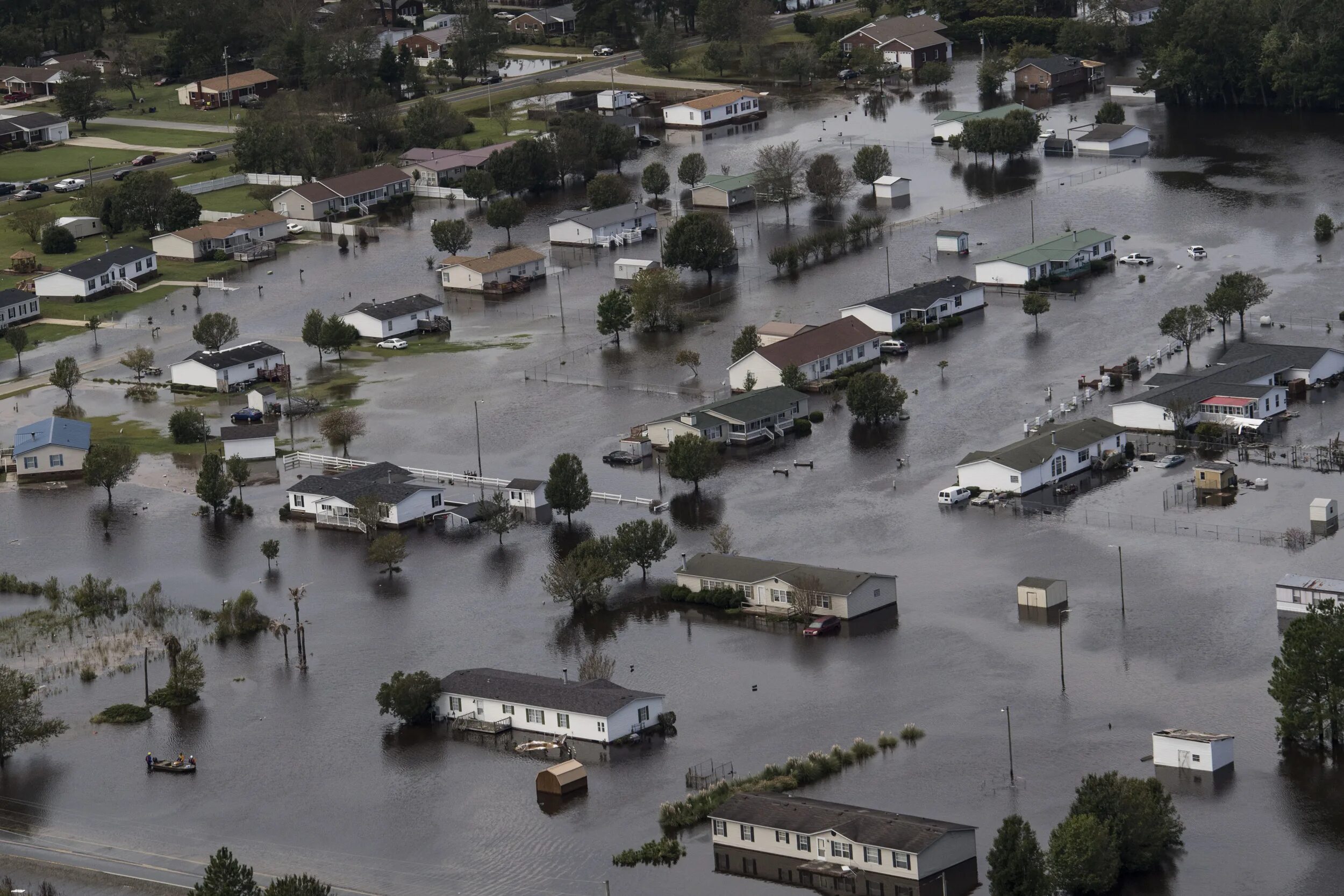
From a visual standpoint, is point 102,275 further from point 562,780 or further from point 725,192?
point 562,780

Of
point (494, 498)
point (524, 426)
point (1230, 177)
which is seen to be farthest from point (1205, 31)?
point (494, 498)

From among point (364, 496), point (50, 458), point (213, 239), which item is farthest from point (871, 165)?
point (364, 496)

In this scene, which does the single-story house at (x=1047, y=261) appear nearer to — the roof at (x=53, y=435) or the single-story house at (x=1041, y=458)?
the single-story house at (x=1041, y=458)

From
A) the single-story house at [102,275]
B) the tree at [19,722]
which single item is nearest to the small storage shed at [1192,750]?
the tree at [19,722]

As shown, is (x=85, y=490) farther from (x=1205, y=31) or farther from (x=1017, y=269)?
(x=1205, y=31)

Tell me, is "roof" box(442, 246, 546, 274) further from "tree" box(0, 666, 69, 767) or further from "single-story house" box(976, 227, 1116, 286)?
"tree" box(0, 666, 69, 767)
